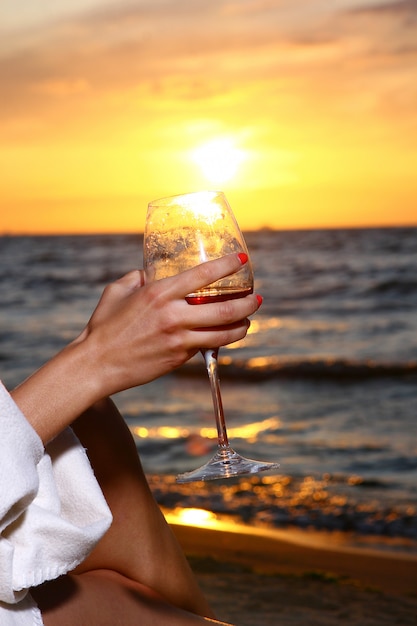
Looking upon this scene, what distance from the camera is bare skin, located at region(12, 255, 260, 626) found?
1.36 metres

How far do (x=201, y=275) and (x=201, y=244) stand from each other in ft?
0.82

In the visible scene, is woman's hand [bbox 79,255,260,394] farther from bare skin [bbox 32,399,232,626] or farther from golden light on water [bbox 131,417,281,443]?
golden light on water [bbox 131,417,281,443]

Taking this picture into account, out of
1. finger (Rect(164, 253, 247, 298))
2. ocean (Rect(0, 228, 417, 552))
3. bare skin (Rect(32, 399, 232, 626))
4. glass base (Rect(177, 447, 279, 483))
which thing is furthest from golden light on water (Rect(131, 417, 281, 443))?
finger (Rect(164, 253, 247, 298))

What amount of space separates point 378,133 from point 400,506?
15.2 metres

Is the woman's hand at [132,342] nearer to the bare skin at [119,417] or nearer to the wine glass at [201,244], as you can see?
→ the bare skin at [119,417]

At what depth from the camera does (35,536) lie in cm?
144

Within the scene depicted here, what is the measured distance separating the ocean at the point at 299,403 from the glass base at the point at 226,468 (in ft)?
7.77

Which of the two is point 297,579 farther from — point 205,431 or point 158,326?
point 205,431

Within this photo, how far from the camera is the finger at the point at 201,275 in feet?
4.38

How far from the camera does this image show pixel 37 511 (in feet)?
4.73

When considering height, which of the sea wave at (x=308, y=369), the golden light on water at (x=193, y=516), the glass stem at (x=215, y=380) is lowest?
the golden light on water at (x=193, y=516)

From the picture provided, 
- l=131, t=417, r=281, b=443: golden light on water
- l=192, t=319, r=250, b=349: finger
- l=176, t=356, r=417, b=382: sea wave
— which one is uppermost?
l=192, t=319, r=250, b=349: finger

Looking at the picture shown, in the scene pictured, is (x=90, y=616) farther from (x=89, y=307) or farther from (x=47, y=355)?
(x=89, y=307)

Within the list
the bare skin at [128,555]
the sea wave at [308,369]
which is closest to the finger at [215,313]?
the bare skin at [128,555]
